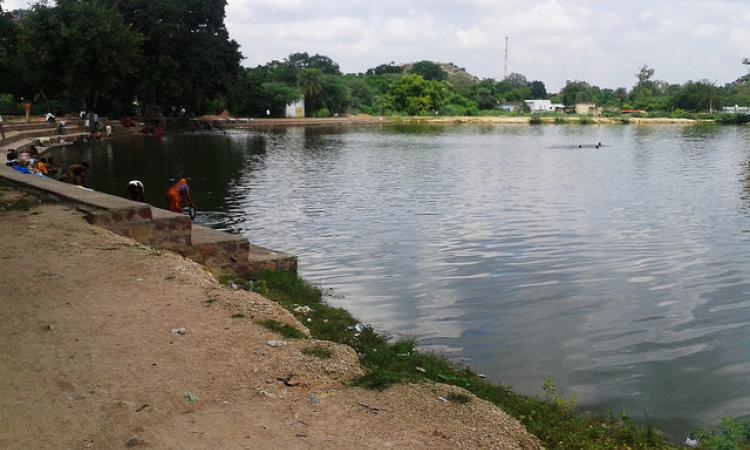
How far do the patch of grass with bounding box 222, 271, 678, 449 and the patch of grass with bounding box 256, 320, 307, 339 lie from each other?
0.52 meters

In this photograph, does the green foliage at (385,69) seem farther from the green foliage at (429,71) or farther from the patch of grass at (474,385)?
the patch of grass at (474,385)

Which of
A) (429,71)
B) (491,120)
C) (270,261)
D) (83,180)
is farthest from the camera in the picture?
(429,71)

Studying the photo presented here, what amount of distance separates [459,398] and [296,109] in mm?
86553

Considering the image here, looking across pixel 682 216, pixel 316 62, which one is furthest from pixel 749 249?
pixel 316 62

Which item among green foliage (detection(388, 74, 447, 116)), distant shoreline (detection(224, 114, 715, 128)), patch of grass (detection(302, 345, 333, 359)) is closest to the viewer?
patch of grass (detection(302, 345, 333, 359))

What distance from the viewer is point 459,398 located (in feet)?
17.1

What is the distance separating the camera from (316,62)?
13550 cm

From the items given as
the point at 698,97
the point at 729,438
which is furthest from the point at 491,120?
the point at 729,438

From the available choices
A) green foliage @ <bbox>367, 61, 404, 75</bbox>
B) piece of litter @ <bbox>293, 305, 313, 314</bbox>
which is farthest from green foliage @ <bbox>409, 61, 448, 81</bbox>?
piece of litter @ <bbox>293, 305, 313, 314</bbox>

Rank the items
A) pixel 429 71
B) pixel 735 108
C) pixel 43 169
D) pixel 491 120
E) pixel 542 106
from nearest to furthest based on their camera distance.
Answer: pixel 43 169 → pixel 491 120 → pixel 735 108 → pixel 542 106 → pixel 429 71

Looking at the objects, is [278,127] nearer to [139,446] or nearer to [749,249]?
[749,249]

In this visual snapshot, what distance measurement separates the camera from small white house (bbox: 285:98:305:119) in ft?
290

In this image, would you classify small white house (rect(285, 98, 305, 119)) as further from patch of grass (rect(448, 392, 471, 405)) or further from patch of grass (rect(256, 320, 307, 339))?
patch of grass (rect(448, 392, 471, 405))

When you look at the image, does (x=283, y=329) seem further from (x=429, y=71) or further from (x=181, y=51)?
(x=429, y=71)
